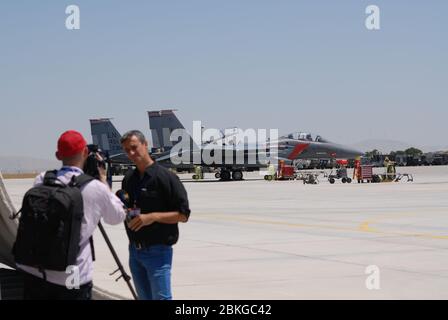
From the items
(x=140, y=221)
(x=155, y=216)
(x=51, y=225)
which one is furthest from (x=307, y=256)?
(x=51, y=225)

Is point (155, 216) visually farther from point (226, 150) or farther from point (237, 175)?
point (237, 175)

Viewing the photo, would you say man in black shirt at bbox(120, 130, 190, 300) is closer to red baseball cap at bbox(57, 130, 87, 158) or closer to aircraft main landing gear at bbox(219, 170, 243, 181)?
red baseball cap at bbox(57, 130, 87, 158)

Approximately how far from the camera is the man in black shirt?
18.6 ft

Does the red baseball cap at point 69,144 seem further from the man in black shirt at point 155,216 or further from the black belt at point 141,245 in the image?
the black belt at point 141,245

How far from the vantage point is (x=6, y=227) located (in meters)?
6.53

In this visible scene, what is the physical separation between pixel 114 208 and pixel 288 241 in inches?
355

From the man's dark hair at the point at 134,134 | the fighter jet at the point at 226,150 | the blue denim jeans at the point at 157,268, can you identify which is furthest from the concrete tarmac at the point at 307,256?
the fighter jet at the point at 226,150

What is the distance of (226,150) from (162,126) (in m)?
8.19

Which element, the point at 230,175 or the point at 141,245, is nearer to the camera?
the point at 141,245

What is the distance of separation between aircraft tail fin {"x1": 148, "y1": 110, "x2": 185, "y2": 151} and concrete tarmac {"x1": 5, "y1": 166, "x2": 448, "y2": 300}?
38.8 m

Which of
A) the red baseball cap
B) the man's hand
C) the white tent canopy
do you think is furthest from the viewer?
the white tent canopy

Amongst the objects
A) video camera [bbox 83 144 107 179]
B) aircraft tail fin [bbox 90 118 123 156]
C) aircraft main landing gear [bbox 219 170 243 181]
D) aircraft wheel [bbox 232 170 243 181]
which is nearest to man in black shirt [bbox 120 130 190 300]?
video camera [bbox 83 144 107 179]

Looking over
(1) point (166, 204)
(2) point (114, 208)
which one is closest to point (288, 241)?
(1) point (166, 204)

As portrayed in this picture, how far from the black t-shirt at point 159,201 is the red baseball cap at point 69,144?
1.19m
